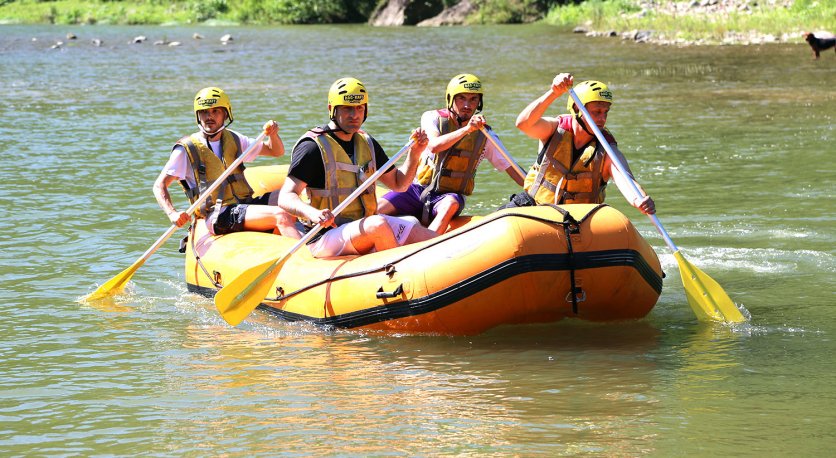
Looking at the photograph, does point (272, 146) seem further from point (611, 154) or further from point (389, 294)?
point (611, 154)

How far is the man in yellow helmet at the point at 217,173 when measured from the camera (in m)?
7.87

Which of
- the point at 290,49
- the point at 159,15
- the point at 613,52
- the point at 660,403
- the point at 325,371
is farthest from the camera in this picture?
the point at 159,15

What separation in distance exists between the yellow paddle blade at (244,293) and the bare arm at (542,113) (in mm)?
1583

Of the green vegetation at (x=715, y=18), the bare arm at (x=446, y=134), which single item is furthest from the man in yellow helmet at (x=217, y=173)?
the green vegetation at (x=715, y=18)

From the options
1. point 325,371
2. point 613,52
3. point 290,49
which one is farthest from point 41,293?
point 290,49

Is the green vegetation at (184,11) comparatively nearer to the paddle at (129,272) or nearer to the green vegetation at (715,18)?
the green vegetation at (715,18)

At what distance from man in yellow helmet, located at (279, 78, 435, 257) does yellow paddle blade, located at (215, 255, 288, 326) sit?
33 centimetres

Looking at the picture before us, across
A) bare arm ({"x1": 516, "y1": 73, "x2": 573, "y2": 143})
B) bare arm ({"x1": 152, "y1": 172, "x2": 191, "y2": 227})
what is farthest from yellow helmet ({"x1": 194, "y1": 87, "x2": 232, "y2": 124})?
bare arm ({"x1": 516, "y1": 73, "x2": 573, "y2": 143})

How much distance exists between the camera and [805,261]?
834cm

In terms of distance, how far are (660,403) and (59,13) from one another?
5841cm

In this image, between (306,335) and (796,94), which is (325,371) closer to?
(306,335)

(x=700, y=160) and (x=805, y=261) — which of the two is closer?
(x=805, y=261)

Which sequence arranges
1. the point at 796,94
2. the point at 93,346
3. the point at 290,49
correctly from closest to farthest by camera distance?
the point at 93,346 < the point at 796,94 < the point at 290,49

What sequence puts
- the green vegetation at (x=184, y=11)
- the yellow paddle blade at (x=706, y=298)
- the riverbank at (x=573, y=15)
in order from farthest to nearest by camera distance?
the green vegetation at (x=184, y=11)
the riverbank at (x=573, y=15)
the yellow paddle blade at (x=706, y=298)
